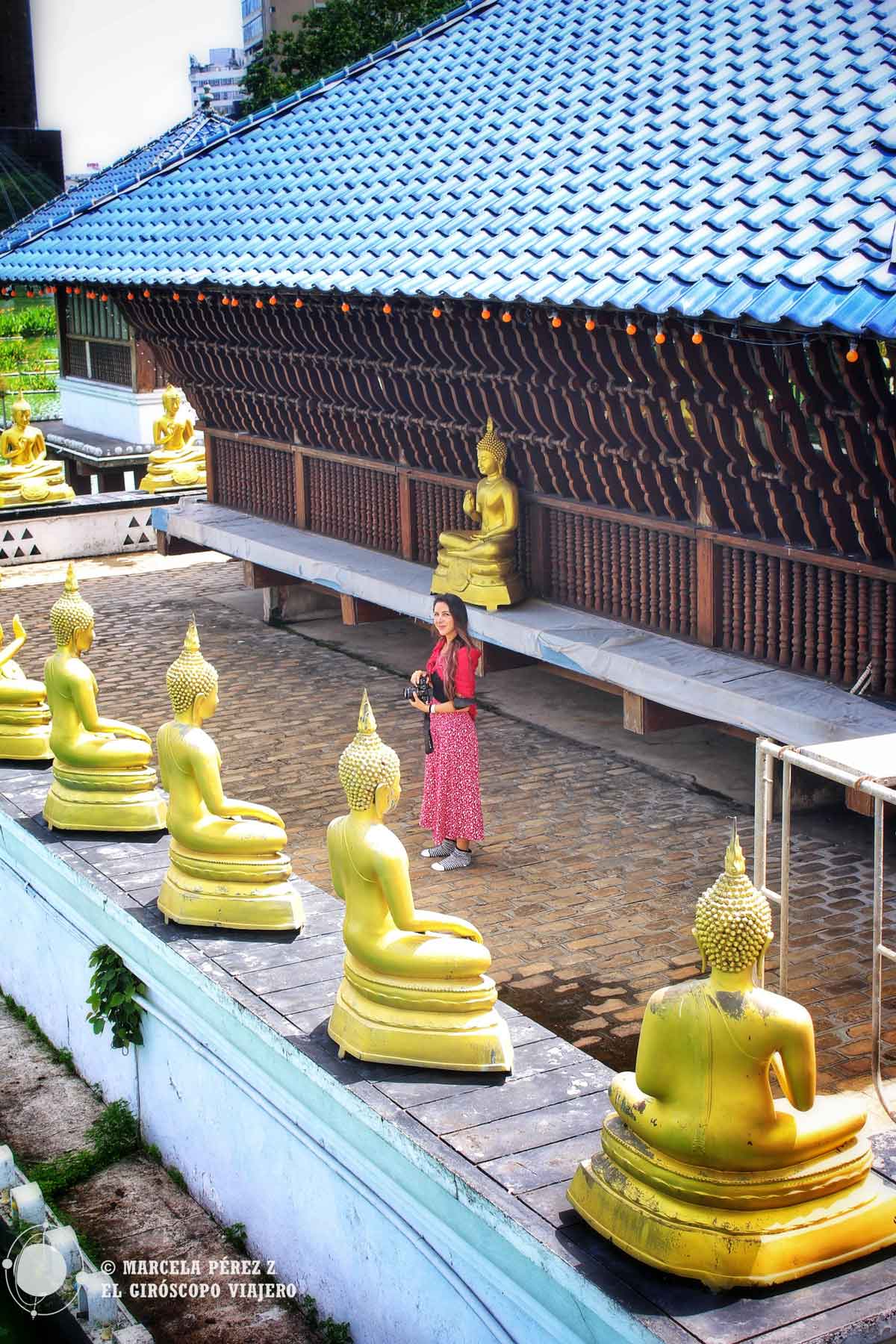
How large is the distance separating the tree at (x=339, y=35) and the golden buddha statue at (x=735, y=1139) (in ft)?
81.6

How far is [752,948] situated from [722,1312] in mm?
918

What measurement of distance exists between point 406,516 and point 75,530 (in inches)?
287

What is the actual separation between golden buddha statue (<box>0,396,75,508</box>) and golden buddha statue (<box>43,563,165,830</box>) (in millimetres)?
12002

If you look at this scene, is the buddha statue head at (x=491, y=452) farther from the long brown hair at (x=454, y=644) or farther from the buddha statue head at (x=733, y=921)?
the buddha statue head at (x=733, y=921)

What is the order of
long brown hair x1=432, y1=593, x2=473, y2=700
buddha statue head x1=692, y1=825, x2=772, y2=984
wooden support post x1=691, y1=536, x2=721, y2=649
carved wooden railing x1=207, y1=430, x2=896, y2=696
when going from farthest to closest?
1. wooden support post x1=691, y1=536, x2=721, y2=649
2. carved wooden railing x1=207, y1=430, x2=896, y2=696
3. long brown hair x1=432, y1=593, x2=473, y2=700
4. buddha statue head x1=692, y1=825, x2=772, y2=984

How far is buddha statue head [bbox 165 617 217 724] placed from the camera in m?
6.58

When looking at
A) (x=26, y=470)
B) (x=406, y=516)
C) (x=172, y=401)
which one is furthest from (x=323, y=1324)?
(x=172, y=401)

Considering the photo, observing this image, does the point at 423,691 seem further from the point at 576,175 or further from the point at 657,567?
the point at 576,175

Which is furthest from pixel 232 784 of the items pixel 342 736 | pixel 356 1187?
pixel 356 1187

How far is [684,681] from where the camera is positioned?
9.41m

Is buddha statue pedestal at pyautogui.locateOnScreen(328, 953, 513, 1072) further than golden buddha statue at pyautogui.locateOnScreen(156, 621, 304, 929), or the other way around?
golden buddha statue at pyautogui.locateOnScreen(156, 621, 304, 929)

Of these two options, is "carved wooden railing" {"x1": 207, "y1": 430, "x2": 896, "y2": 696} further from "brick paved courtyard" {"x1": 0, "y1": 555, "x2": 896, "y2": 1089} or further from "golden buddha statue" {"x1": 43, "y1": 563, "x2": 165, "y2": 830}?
"golden buddha statue" {"x1": 43, "y1": 563, "x2": 165, "y2": 830}

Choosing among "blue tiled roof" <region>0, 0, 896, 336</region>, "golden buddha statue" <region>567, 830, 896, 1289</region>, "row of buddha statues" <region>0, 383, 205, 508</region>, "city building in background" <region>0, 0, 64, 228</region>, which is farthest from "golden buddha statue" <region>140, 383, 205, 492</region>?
"city building in background" <region>0, 0, 64, 228</region>

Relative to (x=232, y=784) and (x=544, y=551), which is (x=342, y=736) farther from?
(x=544, y=551)
